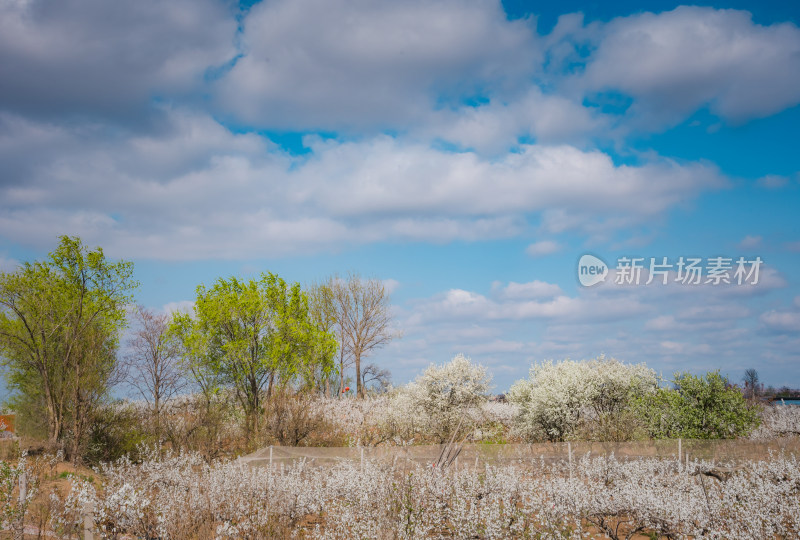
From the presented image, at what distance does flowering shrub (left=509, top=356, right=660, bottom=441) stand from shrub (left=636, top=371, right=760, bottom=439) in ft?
5.74

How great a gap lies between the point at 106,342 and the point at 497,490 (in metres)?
18.0

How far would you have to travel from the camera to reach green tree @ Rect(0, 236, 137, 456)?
19.1m

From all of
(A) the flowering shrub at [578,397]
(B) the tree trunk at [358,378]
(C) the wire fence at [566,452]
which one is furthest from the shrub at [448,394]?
(B) the tree trunk at [358,378]

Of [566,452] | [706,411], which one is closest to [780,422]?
[706,411]

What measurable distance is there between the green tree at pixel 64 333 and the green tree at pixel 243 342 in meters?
3.98

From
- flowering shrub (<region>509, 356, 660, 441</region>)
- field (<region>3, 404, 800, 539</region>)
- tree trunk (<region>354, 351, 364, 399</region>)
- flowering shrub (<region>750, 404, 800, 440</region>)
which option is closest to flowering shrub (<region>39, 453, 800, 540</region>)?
field (<region>3, 404, 800, 539</region>)

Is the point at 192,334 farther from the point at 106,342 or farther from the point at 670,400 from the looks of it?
the point at 670,400

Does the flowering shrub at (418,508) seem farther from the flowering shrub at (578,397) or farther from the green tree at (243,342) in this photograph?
the green tree at (243,342)

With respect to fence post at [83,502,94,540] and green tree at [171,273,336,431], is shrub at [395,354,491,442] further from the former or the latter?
fence post at [83,502,94,540]

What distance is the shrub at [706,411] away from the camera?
61.9 feet

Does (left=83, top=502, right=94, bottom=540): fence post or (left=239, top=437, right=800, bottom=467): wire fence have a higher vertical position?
(left=83, top=502, right=94, bottom=540): fence post

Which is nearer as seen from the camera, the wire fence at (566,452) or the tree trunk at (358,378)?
the wire fence at (566,452)

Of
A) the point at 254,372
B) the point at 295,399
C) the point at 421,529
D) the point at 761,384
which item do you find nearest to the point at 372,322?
the point at 254,372

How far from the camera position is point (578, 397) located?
73.3 feet
